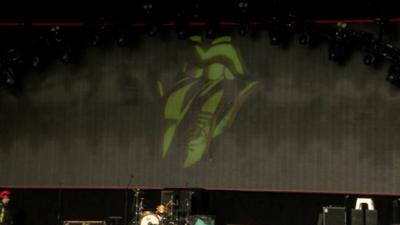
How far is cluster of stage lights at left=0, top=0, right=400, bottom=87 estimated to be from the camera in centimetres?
1507

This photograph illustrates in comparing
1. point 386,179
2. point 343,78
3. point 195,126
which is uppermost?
point 343,78

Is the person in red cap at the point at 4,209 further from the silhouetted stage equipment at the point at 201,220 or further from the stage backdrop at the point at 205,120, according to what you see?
the silhouetted stage equipment at the point at 201,220

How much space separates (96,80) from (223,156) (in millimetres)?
3159

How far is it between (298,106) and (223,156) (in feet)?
6.02

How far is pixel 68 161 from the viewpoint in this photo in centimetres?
1623

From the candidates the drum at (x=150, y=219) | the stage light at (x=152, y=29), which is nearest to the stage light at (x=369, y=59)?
the stage light at (x=152, y=29)

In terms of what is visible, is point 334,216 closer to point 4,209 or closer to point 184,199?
point 184,199

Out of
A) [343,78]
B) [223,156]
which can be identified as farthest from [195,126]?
[343,78]

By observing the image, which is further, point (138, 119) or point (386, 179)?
point (138, 119)

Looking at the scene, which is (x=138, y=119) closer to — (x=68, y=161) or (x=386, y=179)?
(x=68, y=161)

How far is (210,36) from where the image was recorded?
15852 mm

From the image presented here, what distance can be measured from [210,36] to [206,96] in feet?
4.08

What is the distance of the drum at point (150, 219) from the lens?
1423cm

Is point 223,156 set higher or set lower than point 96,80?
lower
